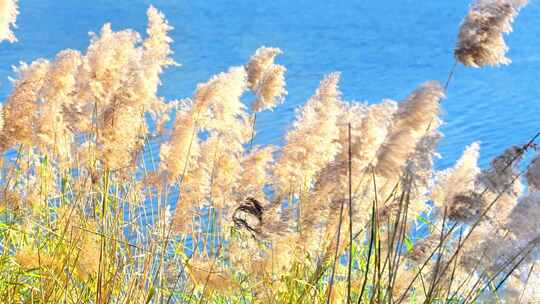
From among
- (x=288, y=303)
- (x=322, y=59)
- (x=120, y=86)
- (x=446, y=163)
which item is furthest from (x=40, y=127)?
(x=322, y=59)

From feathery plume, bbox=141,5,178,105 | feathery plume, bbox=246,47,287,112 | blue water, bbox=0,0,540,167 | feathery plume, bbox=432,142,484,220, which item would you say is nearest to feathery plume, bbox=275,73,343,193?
feathery plume, bbox=246,47,287,112

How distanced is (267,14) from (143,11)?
6.00 feet

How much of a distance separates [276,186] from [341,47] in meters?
8.91

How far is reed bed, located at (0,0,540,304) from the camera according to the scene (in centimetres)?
170

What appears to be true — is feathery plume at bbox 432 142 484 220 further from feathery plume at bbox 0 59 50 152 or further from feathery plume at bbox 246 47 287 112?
feathery plume at bbox 0 59 50 152

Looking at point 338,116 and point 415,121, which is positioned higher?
point 338,116

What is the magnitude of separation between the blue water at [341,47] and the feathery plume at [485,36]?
546 centimetres

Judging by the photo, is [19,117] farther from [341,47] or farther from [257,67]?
[341,47]

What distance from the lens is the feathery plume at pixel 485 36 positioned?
1.79m

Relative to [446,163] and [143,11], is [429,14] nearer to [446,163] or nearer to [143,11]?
[143,11]

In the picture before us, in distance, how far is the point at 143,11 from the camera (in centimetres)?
1284

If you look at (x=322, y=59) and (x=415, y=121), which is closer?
(x=415, y=121)

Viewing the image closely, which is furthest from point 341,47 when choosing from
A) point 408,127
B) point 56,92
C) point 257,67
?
point 408,127

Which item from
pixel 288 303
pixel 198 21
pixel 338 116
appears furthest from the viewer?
pixel 198 21
